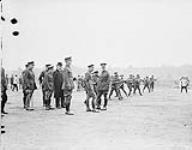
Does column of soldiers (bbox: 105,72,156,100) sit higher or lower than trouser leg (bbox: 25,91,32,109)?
higher

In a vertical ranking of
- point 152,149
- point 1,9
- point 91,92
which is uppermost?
point 1,9

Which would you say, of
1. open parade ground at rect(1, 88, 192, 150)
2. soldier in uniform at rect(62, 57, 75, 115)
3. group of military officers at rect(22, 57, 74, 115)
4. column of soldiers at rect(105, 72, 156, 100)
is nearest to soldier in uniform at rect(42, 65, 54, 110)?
group of military officers at rect(22, 57, 74, 115)

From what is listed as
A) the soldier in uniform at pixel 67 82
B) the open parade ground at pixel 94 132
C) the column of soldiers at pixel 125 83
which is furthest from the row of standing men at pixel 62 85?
the column of soldiers at pixel 125 83

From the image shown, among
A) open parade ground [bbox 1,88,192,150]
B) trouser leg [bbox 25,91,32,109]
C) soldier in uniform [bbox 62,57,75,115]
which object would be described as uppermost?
soldier in uniform [bbox 62,57,75,115]

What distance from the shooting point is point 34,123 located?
35.0ft

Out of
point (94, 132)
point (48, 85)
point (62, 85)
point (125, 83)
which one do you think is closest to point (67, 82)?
point (62, 85)

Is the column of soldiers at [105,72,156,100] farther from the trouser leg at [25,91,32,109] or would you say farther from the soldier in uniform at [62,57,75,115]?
the soldier in uniform at [62,57,75,115]

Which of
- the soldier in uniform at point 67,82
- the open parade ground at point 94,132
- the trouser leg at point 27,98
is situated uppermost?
the soldier in uniform at point 67,82

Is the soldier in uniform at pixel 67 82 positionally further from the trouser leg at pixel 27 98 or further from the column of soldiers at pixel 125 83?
the column of soldiers at pixel 125 83

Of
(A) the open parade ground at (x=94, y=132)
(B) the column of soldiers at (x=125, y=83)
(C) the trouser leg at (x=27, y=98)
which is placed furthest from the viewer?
(B) the column of soldiers at (x=125, y=83)

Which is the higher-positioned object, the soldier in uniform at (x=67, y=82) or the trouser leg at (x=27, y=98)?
the soldier in uniform at (x=67, y=82)

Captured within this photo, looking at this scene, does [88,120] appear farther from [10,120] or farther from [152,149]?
[152,149]

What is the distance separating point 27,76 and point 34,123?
344 cm

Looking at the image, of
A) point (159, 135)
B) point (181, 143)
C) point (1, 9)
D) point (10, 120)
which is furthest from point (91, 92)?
point (1, 9)
